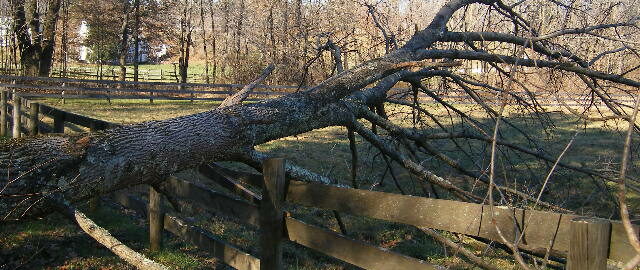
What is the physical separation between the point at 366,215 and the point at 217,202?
5.80 feet

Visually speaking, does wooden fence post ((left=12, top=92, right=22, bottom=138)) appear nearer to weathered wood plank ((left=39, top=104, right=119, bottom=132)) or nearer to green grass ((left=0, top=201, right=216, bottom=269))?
weathered wood plank ((left=39, top=104, right=119, bottom=132))

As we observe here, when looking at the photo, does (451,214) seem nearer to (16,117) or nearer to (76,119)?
(76,119)

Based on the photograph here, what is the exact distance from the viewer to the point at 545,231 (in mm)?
2277

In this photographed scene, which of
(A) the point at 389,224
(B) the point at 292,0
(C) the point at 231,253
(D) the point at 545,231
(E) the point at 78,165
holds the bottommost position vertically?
(A) the point at 389,224

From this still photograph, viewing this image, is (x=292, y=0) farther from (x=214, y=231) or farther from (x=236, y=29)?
(x=214, y=231)

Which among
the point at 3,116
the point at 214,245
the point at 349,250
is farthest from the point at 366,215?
the point at 3,116

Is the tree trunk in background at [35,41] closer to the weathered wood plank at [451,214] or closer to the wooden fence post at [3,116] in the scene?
the wooden fence post at [3,116]

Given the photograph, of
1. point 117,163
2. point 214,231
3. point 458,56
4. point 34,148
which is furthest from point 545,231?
point 214,231

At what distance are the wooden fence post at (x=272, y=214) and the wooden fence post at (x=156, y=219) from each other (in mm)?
1911

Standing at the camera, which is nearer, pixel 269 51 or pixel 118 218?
pixel 118 218

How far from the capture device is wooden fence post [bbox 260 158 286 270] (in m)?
3.37

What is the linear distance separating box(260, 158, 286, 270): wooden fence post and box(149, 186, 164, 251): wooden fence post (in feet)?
6.27

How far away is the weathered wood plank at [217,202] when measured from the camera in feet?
12.8

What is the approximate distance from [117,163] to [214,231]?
339 centimetres
